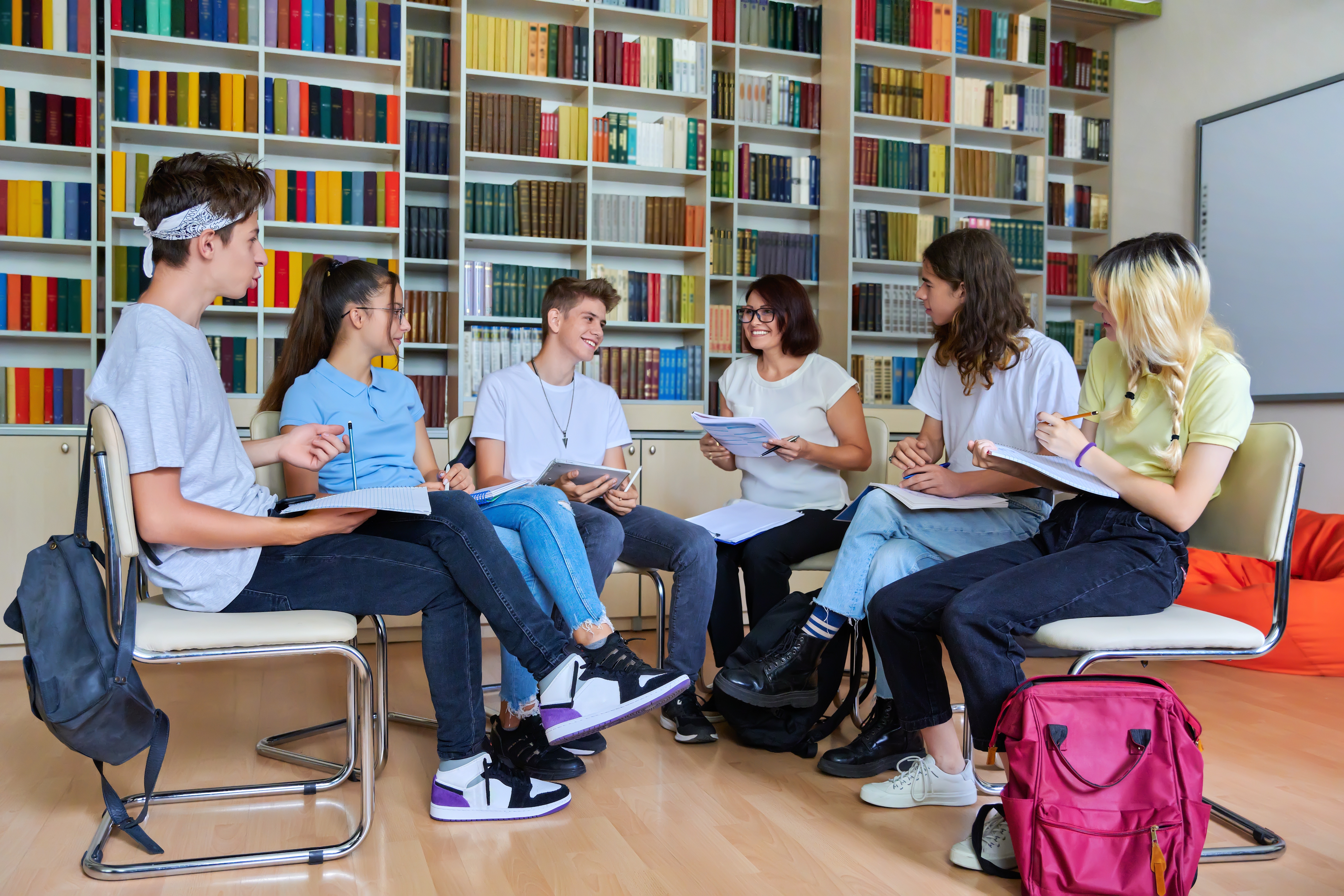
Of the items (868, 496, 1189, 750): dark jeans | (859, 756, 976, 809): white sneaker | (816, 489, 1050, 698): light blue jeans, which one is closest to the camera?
(868, 496, 1189, 750): dark jeans

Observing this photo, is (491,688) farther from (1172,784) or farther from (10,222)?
(10,222)

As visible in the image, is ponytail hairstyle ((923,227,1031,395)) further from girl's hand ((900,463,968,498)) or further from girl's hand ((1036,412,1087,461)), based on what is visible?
girl's hand ((1036,412,1087,461))

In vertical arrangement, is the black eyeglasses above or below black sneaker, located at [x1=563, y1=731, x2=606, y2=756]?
above

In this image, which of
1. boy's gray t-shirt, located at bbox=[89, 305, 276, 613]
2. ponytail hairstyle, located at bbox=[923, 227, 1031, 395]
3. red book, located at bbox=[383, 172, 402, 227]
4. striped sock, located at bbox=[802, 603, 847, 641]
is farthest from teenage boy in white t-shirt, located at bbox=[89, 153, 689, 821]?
red book, located at bbox=[383, 172, 402, 227]

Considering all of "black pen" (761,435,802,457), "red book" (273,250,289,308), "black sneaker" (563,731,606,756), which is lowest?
"black sneaker" (563,731,606,756)

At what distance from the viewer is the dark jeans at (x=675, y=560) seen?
2.31m

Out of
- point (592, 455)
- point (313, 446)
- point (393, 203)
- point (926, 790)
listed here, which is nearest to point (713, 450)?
point (592, 455)

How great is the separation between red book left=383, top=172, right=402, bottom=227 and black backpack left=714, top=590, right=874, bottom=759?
2.36 m

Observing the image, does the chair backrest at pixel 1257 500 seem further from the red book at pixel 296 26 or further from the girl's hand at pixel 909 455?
the red book at pixel 296 26

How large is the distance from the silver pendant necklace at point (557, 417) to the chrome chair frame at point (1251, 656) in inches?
50.1

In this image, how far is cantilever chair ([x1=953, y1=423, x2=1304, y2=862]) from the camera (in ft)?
5.33

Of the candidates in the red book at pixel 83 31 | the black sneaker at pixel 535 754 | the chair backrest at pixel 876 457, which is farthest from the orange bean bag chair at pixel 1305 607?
the red book at pixel 83 31

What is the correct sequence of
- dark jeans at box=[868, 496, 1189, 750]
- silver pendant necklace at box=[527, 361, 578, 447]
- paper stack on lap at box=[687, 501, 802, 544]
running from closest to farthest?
1. dark jeans at box=[868, 496, 1189, 750]
2. paper stack on lap at box=[687, 501, 802, 544]
3. silver pendant necklace at box=[527, 361, 578, 447]

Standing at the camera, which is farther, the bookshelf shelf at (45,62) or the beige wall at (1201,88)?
the beige wall at (1201,88)
